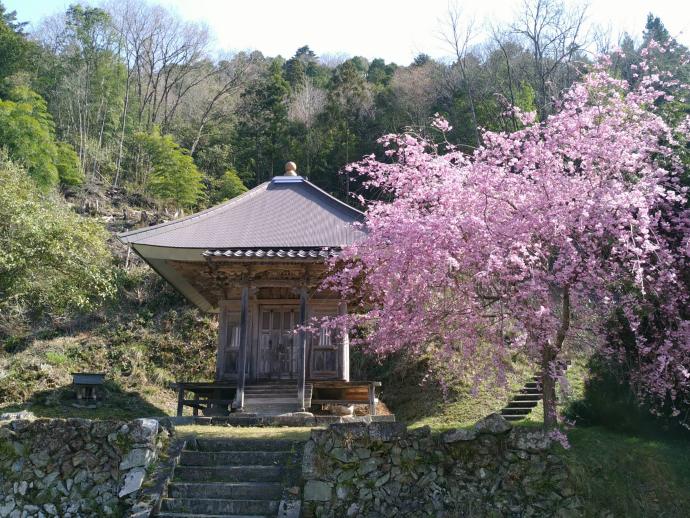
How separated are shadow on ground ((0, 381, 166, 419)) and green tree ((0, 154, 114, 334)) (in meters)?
2.51

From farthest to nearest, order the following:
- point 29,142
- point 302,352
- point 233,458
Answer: point 29,142, point 302,352, point 233,458

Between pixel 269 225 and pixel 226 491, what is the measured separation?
23.2 ft

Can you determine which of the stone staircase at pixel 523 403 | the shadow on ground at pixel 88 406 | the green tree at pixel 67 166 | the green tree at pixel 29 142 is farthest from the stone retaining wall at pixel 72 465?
the green tree at pixel 67 166

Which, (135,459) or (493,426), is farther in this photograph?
(135,459)

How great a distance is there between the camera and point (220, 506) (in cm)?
723

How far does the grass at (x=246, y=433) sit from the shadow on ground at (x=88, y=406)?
22.7ft

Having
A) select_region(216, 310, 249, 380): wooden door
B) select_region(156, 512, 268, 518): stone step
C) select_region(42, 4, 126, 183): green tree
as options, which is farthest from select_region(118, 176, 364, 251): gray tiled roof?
select_region(42, 4, 126, 183): green tree

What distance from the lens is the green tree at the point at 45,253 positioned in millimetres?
14445

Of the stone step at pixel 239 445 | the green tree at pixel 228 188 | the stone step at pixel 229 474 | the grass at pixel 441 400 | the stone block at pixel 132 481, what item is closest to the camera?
the stone block at pixel 132 481

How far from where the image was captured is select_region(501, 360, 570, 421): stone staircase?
44.3 feet

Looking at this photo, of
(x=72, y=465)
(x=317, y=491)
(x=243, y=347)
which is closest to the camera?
(x=317, y=491)

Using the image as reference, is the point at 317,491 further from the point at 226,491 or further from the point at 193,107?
the point at 193,107

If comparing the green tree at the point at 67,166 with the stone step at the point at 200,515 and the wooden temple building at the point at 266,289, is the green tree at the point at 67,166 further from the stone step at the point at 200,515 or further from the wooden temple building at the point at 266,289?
the stone step at the point at 200,515

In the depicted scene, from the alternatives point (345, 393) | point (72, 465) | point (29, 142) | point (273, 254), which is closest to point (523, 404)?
point (345, 393)
